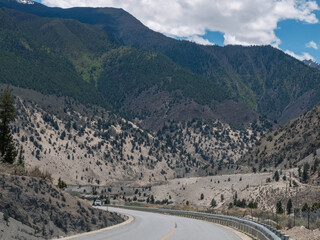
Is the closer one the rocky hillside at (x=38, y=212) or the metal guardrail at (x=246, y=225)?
the metal guardrail at (x=246, y=225)

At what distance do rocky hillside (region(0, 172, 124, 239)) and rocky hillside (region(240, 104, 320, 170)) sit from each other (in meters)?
77.3

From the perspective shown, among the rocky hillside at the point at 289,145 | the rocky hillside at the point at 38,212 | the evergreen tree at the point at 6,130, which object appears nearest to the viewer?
the rocky hillside at the point at 38,212

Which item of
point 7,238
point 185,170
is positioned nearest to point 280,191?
point 7,238

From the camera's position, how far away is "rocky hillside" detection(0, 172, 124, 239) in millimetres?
27203

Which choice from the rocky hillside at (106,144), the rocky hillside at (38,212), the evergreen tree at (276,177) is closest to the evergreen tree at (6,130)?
the rocky hillside at (38,212)

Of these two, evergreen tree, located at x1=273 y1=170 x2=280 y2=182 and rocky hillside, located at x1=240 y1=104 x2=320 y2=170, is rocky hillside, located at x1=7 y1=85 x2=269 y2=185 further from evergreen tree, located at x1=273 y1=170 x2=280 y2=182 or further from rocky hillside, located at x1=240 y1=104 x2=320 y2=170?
evergreen tree, located at x1=273 y1=170 x2=280 y2=182

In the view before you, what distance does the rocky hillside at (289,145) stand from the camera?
115375mm

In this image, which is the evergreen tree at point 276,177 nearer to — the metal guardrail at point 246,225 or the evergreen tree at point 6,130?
the metal guardrail at point 246,225

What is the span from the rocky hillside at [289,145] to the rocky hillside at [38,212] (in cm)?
7728

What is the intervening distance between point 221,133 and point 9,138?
14911 centimetres

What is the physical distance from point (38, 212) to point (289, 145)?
101 m

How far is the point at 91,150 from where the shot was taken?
495 feet

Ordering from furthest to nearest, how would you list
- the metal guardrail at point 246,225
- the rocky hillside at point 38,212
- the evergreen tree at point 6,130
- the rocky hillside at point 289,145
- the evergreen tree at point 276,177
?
1. the rocky hillside at point 289,145
2. the evergreen tree at point 276,177
3. the evergreen tree at point 6,130
4. the rocky hillside at point 38,212
5. the metal guardrail at point 246,225

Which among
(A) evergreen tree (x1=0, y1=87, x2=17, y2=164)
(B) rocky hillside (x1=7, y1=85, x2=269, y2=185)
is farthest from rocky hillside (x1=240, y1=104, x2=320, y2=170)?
(A) evergreen tree (x1=0, y1=87, x2=17, y2=164)
